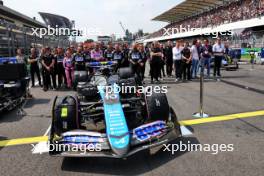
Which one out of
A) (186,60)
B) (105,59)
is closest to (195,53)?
(186,60)

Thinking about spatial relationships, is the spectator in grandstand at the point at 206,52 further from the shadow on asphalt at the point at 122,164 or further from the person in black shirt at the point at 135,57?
the shadow on asphalt at the point at 122,164

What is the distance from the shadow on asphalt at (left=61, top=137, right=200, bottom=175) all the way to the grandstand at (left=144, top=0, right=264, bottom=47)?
18.9 meters

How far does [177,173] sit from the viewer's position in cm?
352

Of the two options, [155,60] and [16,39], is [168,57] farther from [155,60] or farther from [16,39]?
[16,39]

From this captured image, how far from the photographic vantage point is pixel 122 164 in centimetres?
383

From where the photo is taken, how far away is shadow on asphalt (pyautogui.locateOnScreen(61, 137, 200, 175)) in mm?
3658

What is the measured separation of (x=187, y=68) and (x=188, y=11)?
38.2 m

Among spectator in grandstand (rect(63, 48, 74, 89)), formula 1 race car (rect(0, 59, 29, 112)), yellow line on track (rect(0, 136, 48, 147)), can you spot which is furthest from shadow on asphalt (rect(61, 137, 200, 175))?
spectator in grandstand (rect(63, 48, 74, 89))

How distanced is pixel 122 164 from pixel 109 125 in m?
0.56

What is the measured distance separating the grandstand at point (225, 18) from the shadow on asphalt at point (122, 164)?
1887 cm

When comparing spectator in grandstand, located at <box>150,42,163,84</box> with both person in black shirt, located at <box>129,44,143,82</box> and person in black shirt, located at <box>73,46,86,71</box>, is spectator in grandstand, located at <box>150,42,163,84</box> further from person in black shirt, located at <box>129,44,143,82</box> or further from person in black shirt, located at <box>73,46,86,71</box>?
person in black shirt, located at <box>73,46,86,71</box>

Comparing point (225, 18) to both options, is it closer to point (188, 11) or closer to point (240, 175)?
point (188, 11)

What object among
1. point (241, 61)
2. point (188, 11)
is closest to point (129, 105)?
point (241, 61)

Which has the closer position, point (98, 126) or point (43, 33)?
point (98, 126)
